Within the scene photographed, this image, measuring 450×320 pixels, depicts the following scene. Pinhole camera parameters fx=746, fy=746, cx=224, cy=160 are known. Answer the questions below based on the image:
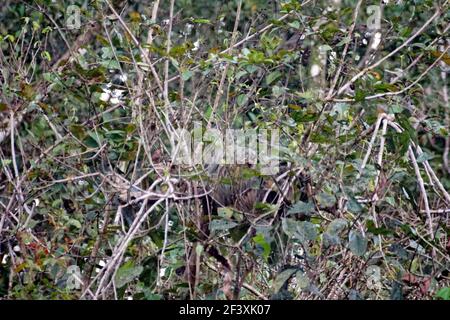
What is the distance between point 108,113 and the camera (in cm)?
281

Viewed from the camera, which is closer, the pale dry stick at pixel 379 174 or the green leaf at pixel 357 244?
the green leaf at pixel 357 244

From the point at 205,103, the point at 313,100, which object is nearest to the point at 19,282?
the point at 205,103

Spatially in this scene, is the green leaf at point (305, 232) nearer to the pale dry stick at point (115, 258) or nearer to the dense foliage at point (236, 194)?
the dense foliage at point (236, 194)

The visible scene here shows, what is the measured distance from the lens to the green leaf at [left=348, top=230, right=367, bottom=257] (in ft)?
6.94

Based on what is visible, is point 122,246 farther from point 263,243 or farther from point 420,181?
point 420,181

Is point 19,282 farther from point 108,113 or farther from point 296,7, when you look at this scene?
point 296,7

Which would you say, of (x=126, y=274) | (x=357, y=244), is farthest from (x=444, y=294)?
(x=126, y=274)

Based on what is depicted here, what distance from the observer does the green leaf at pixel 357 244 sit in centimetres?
212

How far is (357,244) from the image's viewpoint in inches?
83.7

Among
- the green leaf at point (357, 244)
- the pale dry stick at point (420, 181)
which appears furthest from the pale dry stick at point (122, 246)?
the pale dry stick at point (420, 181)

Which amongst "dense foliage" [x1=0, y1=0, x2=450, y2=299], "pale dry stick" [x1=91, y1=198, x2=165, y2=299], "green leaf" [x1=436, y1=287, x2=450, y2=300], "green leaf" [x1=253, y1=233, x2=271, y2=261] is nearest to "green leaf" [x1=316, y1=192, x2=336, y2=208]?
"dense foliage" [x1=0, y1=0, x2=450, y2=299]

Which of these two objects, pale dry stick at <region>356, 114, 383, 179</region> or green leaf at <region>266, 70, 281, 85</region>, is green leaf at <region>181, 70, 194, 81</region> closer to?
green leaf at <region>266, 70, 281, 85</region>

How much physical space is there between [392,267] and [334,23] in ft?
3.06

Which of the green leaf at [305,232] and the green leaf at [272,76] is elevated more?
the green leaf at [272,76]
